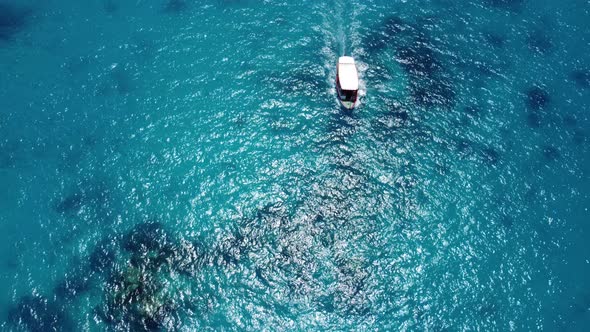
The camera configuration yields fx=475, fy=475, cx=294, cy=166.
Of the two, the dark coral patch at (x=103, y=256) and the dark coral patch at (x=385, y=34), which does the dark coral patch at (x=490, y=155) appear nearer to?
the dark coral patch at (x=385, y=34)

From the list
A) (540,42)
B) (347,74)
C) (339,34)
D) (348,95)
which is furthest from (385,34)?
(540,42)

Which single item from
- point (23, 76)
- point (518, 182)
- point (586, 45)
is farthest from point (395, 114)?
point (23, 76)

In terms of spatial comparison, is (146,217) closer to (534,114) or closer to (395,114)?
(395,114)

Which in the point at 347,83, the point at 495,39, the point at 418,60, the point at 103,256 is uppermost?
the point at 347,83

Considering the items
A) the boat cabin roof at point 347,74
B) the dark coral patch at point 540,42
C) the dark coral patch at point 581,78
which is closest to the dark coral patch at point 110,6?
the boat cabin roof at point 347,74

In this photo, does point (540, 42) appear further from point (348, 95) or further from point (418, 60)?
point (348, 95)
